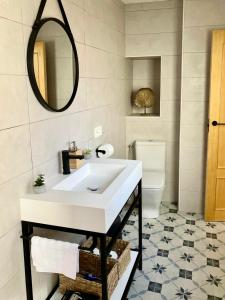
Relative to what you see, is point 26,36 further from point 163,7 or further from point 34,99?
point 163,7

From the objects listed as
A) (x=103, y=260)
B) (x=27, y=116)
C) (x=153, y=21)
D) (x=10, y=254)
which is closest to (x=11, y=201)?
(x=10, y=254)

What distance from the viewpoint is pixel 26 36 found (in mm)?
1589

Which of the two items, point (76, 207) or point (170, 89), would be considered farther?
point (170, 89)

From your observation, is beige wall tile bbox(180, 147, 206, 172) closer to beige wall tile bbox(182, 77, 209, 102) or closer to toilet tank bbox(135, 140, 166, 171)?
toilet tank bbox(135, 140, 166, 171)

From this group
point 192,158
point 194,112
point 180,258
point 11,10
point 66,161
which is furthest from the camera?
point 192,158

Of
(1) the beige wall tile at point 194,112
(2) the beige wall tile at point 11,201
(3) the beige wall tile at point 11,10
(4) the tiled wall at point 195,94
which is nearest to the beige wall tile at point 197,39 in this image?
(4) the tiled wall at point 195,94

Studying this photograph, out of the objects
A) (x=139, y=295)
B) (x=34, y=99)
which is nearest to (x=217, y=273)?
(x=139, y=295)

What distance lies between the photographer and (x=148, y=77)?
3.79 m

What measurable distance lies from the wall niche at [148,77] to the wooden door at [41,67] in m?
2.16

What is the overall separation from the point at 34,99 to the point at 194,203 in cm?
239

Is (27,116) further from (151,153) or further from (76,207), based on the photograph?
(151,153)

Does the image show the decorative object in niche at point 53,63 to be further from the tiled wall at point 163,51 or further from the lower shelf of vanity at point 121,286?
the tiled wall at point 163,51

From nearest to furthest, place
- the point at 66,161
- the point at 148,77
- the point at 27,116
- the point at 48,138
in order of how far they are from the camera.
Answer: the point at 27,116
the point at 48,138
the point at 66,161
the point at 148,77

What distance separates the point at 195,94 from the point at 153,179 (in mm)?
1017
